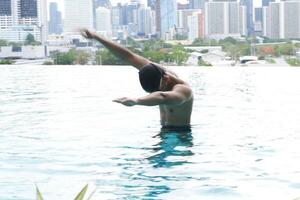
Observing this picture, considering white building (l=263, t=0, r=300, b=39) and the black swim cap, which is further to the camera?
white building (l=263, t=0, r=300, b=39)

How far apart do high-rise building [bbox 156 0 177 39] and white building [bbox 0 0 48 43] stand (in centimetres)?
2331

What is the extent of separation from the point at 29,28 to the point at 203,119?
126249 millimetres

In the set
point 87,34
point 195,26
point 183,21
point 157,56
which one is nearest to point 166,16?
point 183,21

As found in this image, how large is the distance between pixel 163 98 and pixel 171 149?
2.06 feet

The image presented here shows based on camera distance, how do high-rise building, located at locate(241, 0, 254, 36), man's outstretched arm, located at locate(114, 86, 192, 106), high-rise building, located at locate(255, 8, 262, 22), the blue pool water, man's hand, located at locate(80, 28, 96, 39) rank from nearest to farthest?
the blue pool water < man's outstretched arm, located at locate(114, 86, 192, 106) < man's hand, located at locate(80, 28, 96, 39) < high-rise building, located at locate(241, 0, 254, 36) < high-rise building, located at locate(255, 8, 262, 22)

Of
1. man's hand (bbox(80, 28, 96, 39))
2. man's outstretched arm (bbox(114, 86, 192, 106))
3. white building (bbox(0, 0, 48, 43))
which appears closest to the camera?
man's outstretched arm (bbox(114, 86, 192, 106))

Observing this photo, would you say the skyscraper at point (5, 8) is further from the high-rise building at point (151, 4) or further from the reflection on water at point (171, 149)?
the reflection on water at point (171, 149)

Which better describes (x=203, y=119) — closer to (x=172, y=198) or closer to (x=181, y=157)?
(x=181, y=157)

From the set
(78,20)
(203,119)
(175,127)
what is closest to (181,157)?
(175,127)

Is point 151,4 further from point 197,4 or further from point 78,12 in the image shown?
point 78,12

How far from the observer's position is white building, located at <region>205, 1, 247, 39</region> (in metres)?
134

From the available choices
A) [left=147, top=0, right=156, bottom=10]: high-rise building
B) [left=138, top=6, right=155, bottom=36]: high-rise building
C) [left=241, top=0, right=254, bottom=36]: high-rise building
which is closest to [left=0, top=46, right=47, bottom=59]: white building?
[left=138, top=6, right=155, bottom=36]: high-rise building

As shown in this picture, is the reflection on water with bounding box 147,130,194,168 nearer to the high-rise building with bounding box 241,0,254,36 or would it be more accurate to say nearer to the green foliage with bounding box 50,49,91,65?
the green foliage with bounding box 50,49,91,65

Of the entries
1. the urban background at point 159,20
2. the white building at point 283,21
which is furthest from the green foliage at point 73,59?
the white building at point 283,21
